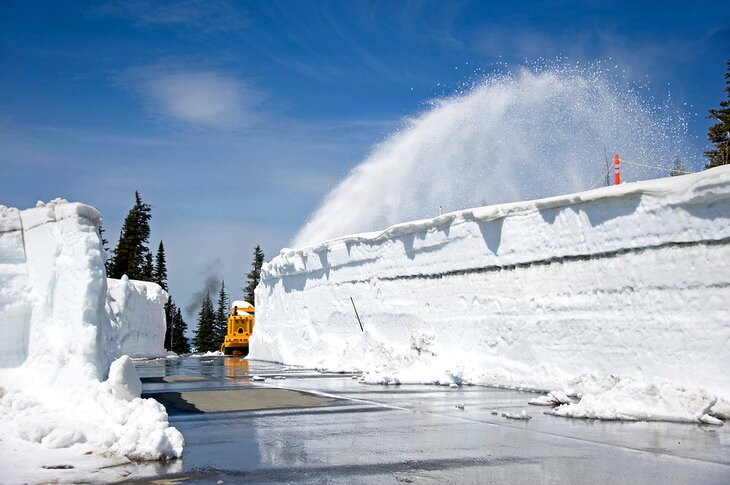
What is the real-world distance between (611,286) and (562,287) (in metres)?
1.21

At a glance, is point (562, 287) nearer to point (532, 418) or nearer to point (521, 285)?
point (521, 285)

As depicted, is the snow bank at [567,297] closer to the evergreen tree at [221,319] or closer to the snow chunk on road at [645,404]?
the snow chunk on road at [645,404]

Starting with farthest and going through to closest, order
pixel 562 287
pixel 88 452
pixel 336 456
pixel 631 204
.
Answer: pixel 562 287
pixel 631 204
pixel 336 456
pixel 88 452

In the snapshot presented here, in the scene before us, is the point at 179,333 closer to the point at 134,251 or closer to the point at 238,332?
the point at 134,251

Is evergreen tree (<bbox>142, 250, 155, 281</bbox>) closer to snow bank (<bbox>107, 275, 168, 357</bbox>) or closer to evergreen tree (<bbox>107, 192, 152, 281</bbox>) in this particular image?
evergreen tree (<bbox>107, 192, 152, 281</bbox>)

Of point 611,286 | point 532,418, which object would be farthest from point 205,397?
point 611,286

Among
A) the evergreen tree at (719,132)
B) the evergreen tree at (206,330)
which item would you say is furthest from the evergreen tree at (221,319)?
the evergreen tree at (719,132)

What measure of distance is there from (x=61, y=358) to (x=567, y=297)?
9.13m

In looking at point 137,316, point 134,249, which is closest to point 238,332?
point 137,316

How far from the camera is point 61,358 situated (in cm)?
866

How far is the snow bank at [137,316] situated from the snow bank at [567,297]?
1590 centimetres

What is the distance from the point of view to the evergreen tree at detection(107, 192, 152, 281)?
64.9 metres

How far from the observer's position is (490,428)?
Answer: 9461mm

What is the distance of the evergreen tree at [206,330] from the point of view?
76.8 metres
